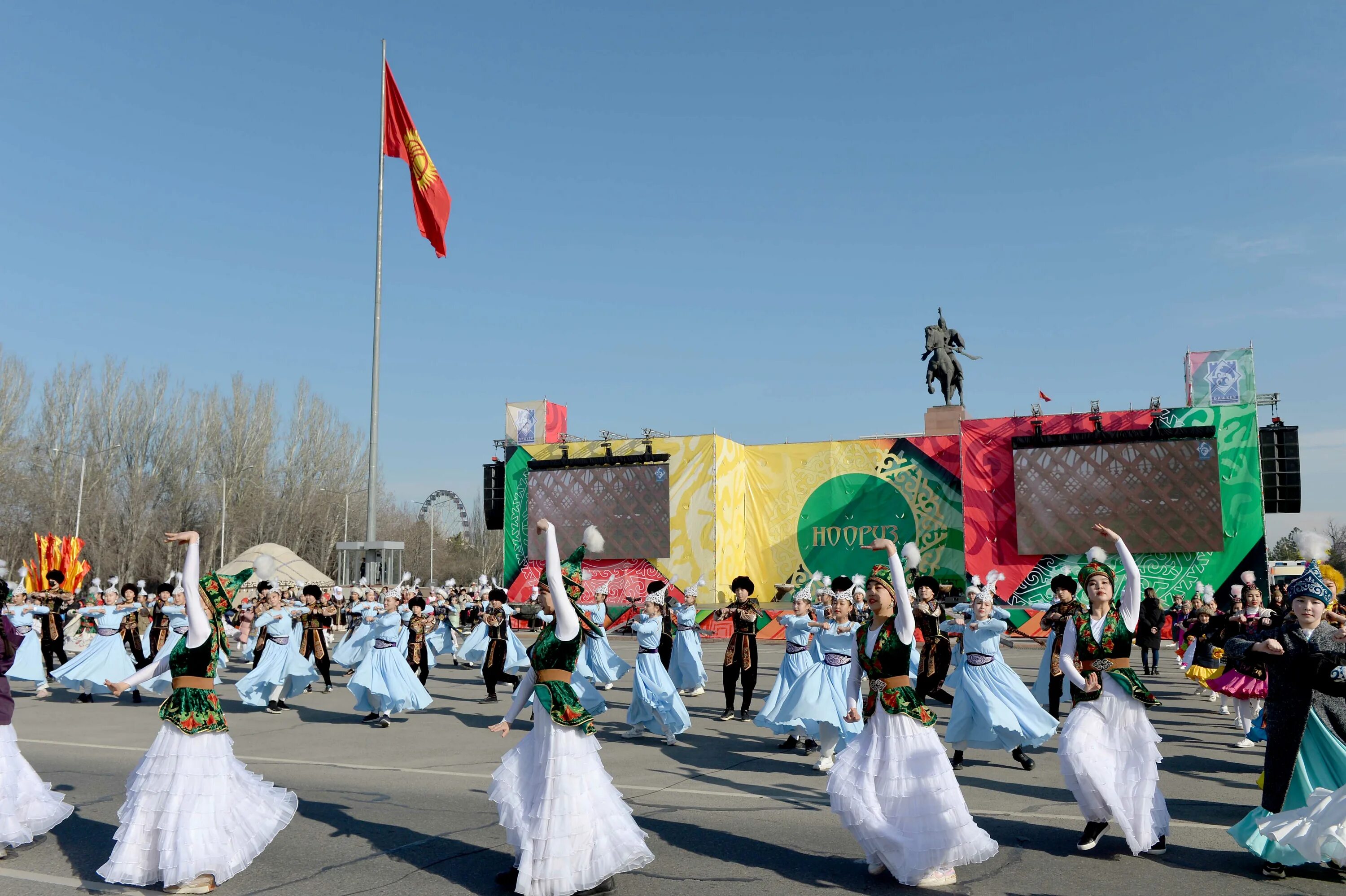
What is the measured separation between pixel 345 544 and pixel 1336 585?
69.9 ft

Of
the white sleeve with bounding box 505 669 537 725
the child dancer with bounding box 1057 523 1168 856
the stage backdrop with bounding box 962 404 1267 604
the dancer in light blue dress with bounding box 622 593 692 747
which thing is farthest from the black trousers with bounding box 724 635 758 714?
the stage backdrop with bounding box 962 404 1267 604

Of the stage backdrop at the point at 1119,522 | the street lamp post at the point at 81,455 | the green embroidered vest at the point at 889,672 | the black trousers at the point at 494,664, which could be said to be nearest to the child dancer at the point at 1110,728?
the green embroidered vest at the point at 889,672

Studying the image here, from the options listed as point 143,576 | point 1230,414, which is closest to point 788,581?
point 1230,414

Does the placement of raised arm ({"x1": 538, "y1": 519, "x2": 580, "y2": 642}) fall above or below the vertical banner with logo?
below

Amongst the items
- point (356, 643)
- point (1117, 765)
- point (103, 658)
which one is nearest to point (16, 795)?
point (1117, 765)

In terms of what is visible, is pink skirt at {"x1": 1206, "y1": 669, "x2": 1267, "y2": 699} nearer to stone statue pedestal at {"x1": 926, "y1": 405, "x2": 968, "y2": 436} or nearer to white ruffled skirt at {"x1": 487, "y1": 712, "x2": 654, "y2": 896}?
white ruffled skirt at {"x1": 487, "y1": 712, "x2": 654, "y2": 896}

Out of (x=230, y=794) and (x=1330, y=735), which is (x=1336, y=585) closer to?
(x=1330, y=735)

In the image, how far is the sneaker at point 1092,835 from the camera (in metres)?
6.71

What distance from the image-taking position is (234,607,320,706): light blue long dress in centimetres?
1524

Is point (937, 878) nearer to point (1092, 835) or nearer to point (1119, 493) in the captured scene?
point (1092, 835)

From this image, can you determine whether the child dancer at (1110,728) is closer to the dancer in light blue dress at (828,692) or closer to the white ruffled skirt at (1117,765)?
the white ruffled skirt at (1117,765)

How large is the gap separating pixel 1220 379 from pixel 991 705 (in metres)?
24.6

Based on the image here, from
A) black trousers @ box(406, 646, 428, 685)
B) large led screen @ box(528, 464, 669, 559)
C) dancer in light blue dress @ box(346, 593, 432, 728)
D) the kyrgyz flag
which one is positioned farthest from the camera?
large led screen @ box(528, 464, 669, 559)

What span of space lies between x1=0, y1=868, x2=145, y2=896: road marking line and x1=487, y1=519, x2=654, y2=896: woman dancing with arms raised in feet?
7.66
